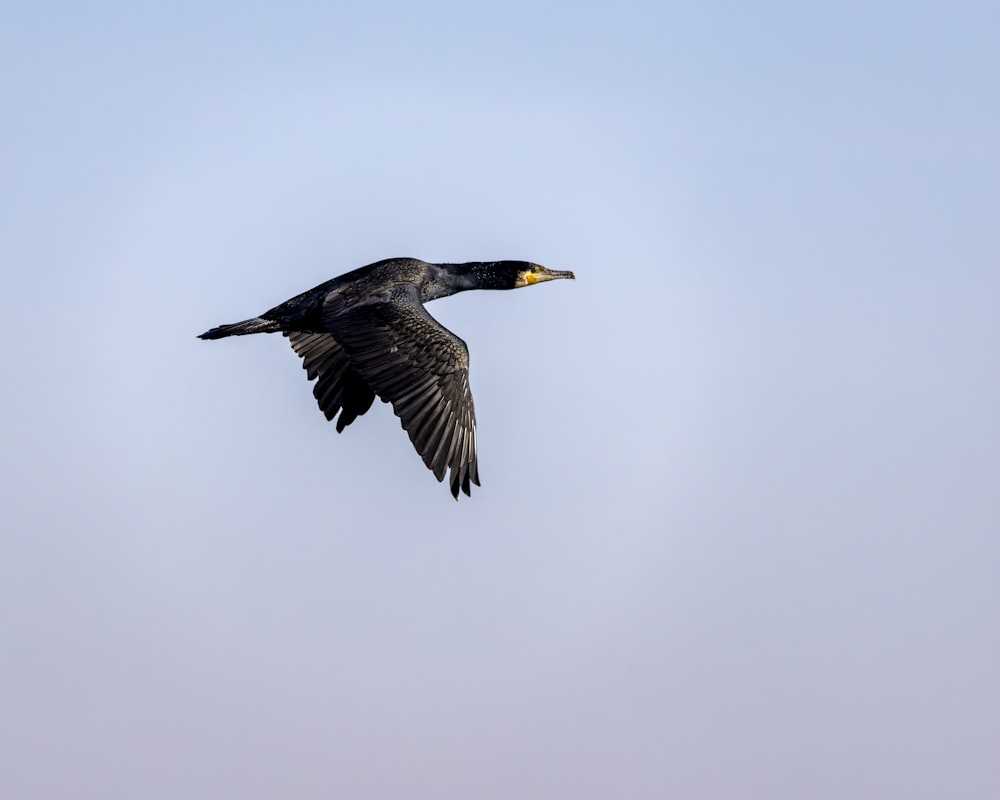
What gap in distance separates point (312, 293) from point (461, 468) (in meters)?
3.00

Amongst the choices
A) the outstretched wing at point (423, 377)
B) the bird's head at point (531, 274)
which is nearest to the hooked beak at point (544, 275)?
the bird's head at point (531, 274)

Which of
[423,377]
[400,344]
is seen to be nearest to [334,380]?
[400,344]

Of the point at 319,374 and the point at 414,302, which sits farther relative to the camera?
the point at 319,374

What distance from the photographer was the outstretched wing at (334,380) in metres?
17.5

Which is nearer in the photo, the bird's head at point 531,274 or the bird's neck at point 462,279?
the bird's neck at point 462,279

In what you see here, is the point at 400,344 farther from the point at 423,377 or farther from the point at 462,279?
the point at 462,279

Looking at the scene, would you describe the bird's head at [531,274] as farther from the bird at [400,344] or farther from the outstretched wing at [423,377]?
the outstretched wing at [423,377]

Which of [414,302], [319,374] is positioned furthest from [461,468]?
[319,374]

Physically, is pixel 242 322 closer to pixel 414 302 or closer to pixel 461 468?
pixel 414 302

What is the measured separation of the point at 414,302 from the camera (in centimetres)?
1625

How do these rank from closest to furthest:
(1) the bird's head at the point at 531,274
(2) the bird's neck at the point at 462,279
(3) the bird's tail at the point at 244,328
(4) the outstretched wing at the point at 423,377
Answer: (4) the outstretched wing at the point at 423,377
(3) the bird's tail at the point at 244,328
(2) the bird's neck at the point at 462,279
(1) the bird's head at the point at 531,274

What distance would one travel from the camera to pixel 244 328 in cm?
1698

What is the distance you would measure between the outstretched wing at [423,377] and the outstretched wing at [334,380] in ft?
5.15

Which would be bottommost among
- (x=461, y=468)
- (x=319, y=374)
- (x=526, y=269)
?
(x=461, y=468)
